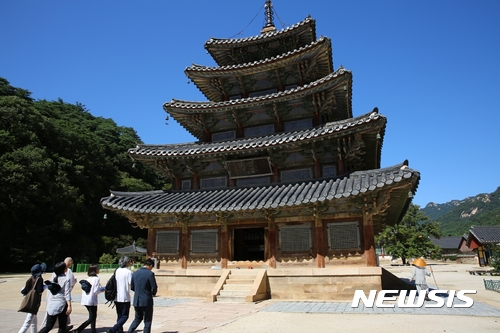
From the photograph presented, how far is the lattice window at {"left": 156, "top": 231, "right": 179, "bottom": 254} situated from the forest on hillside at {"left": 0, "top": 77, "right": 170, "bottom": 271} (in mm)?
32416

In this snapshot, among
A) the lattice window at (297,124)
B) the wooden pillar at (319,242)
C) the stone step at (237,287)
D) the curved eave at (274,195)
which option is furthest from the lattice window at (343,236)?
the lattice window at (297,124)

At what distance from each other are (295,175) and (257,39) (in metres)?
9.14

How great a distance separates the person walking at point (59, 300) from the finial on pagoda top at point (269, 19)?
62.9 feet

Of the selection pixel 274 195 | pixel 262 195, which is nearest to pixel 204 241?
pixel 262 195

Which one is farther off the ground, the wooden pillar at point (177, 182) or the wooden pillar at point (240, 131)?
the wooden pillar at point (240, 131)

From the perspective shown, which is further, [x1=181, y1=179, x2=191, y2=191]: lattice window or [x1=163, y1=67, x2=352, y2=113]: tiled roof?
[x1=181, y1=179, x2=191, y2=191]: lattice window

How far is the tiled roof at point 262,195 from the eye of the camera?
1266 centimetres

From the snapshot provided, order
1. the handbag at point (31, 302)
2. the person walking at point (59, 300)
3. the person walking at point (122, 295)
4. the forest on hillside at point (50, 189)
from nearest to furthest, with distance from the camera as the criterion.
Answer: the person walking at point (59, 300)
the handbag at point (31, 302)
the person walking at point (122, 295)
the forest on hillside at point (50, 189)

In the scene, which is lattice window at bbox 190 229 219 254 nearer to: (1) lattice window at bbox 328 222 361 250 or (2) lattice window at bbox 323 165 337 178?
(1) lattice window at bbox 328 222 361 250

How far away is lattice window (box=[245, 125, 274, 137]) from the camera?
18362 millimetres

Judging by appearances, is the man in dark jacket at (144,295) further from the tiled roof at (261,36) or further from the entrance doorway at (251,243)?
the tiled roof at (261,36)

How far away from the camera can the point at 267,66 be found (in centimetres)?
1845

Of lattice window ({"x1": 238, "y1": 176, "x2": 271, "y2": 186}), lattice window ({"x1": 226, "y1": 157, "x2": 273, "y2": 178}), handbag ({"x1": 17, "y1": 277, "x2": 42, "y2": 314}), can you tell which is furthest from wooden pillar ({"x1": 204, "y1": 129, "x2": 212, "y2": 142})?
handbag ({"x1": 17, "y1": 277, "x2": 42, "y2": 314})

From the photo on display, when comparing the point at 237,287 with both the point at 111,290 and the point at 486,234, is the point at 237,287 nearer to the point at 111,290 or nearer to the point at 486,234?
the point at 111,290
